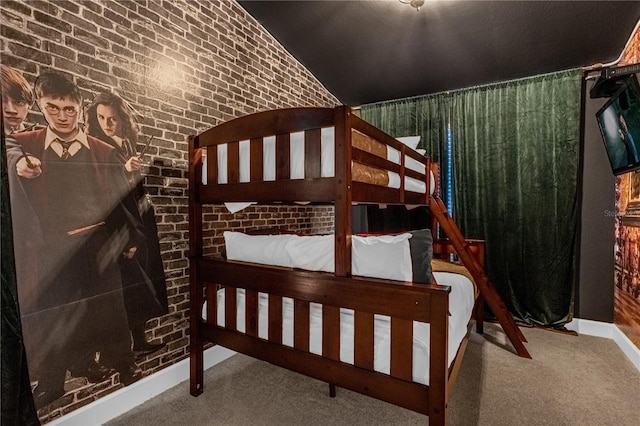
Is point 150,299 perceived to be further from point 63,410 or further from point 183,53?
point 183,53

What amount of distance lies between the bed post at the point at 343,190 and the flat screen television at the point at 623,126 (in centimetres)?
223

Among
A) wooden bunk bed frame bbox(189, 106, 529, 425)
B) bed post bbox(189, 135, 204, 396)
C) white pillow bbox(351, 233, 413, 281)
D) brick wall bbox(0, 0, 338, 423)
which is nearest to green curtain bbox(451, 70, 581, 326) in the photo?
wooden bunk bed frame bbox(189, 106, 529, 425)

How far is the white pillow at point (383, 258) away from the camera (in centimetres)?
147

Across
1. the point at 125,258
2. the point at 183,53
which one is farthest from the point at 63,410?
the point at 183,53

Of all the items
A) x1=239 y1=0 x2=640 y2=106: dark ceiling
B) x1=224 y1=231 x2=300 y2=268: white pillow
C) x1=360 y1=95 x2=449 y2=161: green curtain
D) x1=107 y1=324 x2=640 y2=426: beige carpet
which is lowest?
x1=107 y1=324 x2=640 y2=426: beige carpet

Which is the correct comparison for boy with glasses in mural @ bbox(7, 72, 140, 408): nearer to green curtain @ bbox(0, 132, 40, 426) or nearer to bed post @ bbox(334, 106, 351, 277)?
green curtain @ bbox(0, 132, 40, 426)

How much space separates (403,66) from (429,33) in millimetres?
528

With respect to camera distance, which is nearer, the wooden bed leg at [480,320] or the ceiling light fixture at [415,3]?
the ceiling light fixture at [415,3]

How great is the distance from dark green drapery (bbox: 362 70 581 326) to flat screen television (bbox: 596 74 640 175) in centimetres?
37

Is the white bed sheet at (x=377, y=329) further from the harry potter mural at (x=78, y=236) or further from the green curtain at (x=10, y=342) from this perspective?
the green curtain at (x=10, y=342)

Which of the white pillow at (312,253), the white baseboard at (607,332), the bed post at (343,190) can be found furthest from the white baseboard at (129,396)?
the white baseboard at (607,332)

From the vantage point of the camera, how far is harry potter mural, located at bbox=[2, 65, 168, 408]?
1.51 meters

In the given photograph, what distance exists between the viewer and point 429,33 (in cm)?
272

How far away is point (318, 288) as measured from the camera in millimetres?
1566
